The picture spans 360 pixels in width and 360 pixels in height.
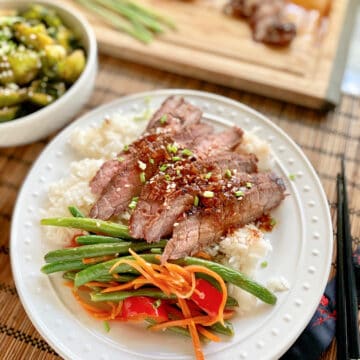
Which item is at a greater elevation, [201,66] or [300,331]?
[201,66]

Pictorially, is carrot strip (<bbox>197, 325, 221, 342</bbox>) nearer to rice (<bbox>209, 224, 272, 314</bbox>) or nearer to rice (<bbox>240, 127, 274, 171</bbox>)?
rice (<bbox>209, 224, 272, 314</bbox>)

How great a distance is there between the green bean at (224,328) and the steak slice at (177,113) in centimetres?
122

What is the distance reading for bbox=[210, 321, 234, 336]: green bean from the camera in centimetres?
237

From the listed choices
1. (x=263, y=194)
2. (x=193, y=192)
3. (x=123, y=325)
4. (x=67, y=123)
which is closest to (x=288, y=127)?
(x=263, y=194)

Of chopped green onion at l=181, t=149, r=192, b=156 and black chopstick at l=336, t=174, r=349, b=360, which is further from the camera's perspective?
chopped green onion at l=181, t=149, r=192, b=156

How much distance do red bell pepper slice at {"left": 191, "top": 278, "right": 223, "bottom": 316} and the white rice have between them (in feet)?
0.39

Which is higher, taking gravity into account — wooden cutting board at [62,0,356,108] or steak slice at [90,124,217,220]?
wooden cutting board at [62,0,356,108]

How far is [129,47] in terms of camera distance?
3.93 metres

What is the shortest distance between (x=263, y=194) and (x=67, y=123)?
5.02ft

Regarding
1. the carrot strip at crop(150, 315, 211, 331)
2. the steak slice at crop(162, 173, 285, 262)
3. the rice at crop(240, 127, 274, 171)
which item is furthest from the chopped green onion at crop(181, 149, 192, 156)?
the carrot strip at crop(150, 315, 211, 331)

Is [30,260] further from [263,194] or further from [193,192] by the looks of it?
[263,194]

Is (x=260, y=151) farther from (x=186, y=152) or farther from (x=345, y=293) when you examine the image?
(x=345, y=293)

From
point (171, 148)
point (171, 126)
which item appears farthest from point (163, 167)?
point (171, 126)

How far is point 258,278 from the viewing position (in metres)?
2.56
